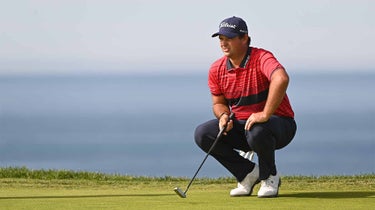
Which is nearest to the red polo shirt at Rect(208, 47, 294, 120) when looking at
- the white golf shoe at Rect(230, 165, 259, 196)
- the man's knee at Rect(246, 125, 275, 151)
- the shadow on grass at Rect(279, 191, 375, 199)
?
the man's knee at Rect(246, 125, 275, 151)

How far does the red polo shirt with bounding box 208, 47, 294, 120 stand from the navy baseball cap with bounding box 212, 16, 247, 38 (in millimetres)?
183

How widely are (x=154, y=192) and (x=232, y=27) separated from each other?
65.6 inches

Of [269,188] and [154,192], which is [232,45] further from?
[154,192]

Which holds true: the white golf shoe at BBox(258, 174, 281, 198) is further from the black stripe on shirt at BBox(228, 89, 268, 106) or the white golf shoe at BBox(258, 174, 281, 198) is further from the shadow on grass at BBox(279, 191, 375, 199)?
the black stripe on shirt at BBox(228, 89, 268, 106)

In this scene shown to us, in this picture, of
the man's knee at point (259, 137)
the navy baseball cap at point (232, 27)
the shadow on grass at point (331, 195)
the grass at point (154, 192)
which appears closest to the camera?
the grass at point (154, 192)

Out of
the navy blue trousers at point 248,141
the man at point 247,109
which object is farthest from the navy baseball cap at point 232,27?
→ the navy blue trousers at point 248,141

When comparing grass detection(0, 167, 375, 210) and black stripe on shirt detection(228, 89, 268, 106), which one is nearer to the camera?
grass detection(0, 167, 375, 210)

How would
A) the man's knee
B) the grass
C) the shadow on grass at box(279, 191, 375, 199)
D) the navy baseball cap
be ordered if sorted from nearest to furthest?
the grass < the man's knee < the navy baseball cap < the shadow on grass at box(279, 191, 375, 199)

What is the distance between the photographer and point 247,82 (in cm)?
637

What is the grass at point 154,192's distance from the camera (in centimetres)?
591

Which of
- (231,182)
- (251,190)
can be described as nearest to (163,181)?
(231,182)

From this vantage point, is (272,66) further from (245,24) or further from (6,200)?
(6,200)

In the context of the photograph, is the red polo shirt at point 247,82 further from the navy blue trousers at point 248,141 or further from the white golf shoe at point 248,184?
the white golf shoe at point 248,184

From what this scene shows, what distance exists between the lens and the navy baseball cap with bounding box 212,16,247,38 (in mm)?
6281
